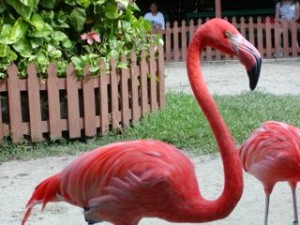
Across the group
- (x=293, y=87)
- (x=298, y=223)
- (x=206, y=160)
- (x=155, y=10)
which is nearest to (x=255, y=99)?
(x=293, y=87)

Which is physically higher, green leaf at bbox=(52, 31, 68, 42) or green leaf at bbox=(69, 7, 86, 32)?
green leaf at bbox=(69, 7, 86, 32)

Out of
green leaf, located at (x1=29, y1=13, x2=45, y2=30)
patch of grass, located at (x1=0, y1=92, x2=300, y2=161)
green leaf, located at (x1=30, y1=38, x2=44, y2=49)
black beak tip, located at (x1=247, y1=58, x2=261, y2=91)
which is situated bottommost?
patch of grass, located at (x1=0, y1=92, x2=300, y2=161)

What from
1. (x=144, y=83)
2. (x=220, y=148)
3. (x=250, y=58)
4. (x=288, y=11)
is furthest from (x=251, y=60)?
(x=288, y=11)

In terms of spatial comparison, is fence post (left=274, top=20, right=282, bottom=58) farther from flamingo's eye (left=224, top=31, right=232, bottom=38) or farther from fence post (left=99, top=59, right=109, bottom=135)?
flamingo's eye (left=224, top=31, right=232, bottom=38)

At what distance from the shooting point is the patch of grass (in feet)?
24.3

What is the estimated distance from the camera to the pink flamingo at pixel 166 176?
11.1 ft

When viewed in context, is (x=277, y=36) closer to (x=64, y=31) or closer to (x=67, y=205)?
(x=64, y=31)

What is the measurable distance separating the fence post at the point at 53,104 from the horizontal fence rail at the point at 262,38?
11177 mm

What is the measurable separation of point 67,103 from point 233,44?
15.1ft

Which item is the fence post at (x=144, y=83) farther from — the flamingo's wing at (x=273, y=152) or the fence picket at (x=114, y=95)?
the flamingo's wing at (x=273, y=152)

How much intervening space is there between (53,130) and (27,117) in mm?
337

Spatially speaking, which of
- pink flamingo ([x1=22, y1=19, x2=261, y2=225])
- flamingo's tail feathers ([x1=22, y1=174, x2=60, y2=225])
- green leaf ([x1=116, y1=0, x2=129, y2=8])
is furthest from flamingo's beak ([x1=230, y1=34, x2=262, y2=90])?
green leaf ([x1=116, y1=0, x2=129, y2=8])

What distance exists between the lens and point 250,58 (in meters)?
3.25

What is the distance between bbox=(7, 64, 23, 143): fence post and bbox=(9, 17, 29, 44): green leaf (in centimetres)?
35
